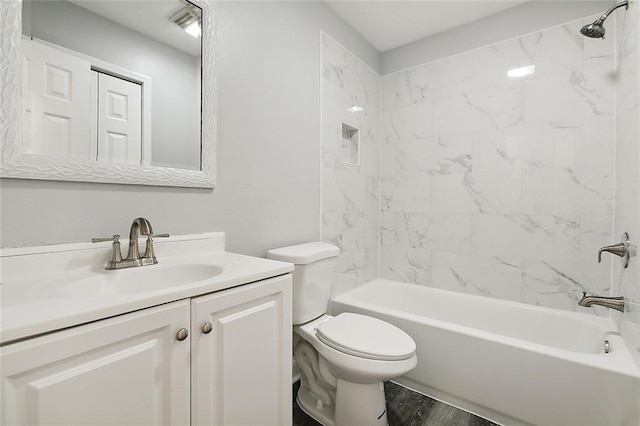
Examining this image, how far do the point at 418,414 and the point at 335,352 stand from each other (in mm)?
676

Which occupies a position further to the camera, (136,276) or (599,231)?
(599,231)

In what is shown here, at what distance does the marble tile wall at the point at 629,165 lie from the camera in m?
1.26

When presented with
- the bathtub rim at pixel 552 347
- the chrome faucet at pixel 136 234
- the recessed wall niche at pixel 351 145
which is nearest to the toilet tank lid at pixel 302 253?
the bathtub rim at pixel 552 347

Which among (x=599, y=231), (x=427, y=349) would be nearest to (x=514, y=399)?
(x=427, y=349)

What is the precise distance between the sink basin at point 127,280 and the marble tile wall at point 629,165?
1715 millimetres

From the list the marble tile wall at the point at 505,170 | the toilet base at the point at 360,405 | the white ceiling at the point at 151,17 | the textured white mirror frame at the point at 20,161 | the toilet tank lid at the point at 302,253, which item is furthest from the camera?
the marble tile wall at the point at 505,170

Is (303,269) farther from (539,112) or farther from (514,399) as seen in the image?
(539,112)

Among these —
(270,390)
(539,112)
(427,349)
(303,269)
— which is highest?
(539,112)

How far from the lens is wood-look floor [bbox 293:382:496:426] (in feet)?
5.13

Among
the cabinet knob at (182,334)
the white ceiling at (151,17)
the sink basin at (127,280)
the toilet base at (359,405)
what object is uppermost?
the white ceiling at (151,17)

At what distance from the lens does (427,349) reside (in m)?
1.75

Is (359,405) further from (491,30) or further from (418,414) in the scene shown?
(491,30)

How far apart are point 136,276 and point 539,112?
8.20 ft

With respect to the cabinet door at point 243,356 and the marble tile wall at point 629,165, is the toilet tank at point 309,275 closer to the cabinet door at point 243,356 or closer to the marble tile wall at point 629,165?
the cabinet door at point 243,356
